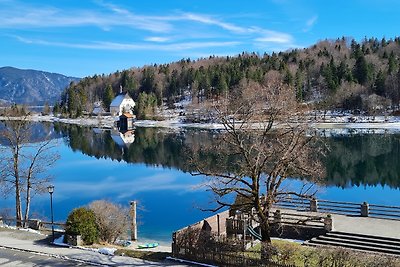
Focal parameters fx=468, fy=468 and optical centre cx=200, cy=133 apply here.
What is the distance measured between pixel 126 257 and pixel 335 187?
2740cm

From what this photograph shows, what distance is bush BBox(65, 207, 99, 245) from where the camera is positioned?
2134 centimetres

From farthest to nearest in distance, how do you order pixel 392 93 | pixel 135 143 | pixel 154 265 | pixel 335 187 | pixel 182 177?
pixel 392 93 < pixel 135 143 < pixel 182 177 < pixel 335 187 < pixel 154 265

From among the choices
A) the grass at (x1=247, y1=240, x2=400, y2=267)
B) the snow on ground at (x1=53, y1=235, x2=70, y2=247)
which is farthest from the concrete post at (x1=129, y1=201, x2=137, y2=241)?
the grass at (x1=247, y1=240, x2=400, y2=267)

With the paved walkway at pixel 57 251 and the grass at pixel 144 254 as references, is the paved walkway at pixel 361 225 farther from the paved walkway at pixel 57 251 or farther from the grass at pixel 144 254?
the paved walkway at pixel 57 251

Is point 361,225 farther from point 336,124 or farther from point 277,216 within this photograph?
point 336,124

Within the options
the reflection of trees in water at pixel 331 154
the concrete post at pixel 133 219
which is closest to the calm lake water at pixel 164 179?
the reflection of trees in water at pixel 331 154

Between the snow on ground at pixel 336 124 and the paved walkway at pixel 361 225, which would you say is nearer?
the paved walkway at pixel 361 225

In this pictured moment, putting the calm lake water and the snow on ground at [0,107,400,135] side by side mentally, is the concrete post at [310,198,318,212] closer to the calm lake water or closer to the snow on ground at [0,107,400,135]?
the calm lake water

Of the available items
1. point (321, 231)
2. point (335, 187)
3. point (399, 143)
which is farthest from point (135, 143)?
point (321, 231)

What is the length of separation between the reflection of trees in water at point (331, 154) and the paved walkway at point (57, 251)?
16.2 metres

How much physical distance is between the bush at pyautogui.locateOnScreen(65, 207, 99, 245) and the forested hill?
67.3 metres

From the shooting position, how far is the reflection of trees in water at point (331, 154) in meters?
48.9

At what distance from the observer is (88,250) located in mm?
20469

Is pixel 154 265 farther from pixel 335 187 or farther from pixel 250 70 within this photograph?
pixel 250 70
